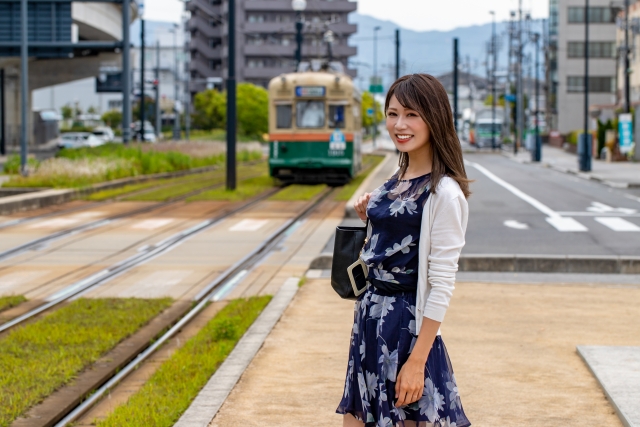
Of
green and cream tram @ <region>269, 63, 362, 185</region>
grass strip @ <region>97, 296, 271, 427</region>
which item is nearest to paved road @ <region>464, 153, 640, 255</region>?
green and cream tram @ <region>269, 63, 362, 185</region>

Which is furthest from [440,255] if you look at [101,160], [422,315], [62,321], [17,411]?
[101,160]

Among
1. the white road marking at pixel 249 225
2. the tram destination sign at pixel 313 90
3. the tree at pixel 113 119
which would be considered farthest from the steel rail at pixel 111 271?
the tree at pixel 113 119

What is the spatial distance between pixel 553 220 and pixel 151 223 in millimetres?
7269

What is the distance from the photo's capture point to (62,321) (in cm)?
902

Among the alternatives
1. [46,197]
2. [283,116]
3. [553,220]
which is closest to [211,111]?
[283,116]

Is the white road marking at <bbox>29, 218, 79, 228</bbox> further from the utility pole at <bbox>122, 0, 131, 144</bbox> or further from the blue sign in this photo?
the blue sign

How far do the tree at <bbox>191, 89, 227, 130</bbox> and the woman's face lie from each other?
78.8 metres

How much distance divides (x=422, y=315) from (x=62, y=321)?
233 inches

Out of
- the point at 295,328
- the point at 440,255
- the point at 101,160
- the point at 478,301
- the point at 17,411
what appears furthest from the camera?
the point at 101,160

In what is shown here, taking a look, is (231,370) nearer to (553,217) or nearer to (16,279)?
(16,279)

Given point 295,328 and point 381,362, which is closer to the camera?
point 381,362

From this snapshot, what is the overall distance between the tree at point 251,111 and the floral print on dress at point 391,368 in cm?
7287

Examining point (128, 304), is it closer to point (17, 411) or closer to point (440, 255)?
point (17, 411)

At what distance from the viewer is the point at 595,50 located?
277ft
